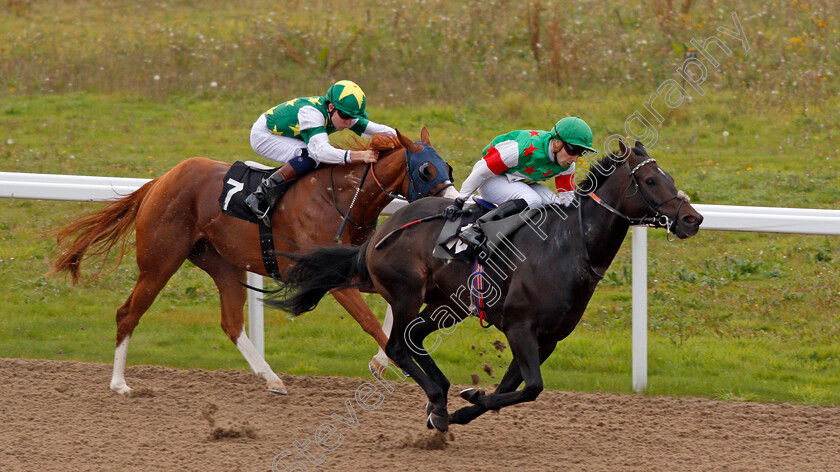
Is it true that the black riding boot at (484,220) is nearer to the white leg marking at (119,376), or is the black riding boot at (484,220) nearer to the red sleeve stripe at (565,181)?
the red sleeve stripe at (565,181)

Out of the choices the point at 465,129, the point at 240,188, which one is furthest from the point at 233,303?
the point at 465,129

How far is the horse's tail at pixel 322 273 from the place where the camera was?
18.3 ft

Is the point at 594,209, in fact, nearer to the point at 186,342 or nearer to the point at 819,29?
the point at 186,342

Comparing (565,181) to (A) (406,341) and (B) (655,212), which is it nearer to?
(B) (655,212)

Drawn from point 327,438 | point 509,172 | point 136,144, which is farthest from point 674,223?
point 136,144

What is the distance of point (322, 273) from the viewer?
5.60 m

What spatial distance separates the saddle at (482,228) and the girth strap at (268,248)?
1.35 m

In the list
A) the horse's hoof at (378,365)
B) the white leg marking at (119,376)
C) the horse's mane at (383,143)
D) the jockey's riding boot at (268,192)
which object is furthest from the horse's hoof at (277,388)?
the horse's mane at (383,143)

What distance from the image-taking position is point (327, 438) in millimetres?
5246

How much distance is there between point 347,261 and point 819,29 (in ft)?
31.2

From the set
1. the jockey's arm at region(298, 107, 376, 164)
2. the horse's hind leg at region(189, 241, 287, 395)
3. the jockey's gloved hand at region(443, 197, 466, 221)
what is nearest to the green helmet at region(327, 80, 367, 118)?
the jockey's arm at region(298, 107, 376, 164)

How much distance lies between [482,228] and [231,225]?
1880 millimetres

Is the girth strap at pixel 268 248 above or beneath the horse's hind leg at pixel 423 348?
above

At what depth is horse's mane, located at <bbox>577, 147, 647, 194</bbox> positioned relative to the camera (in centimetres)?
485
